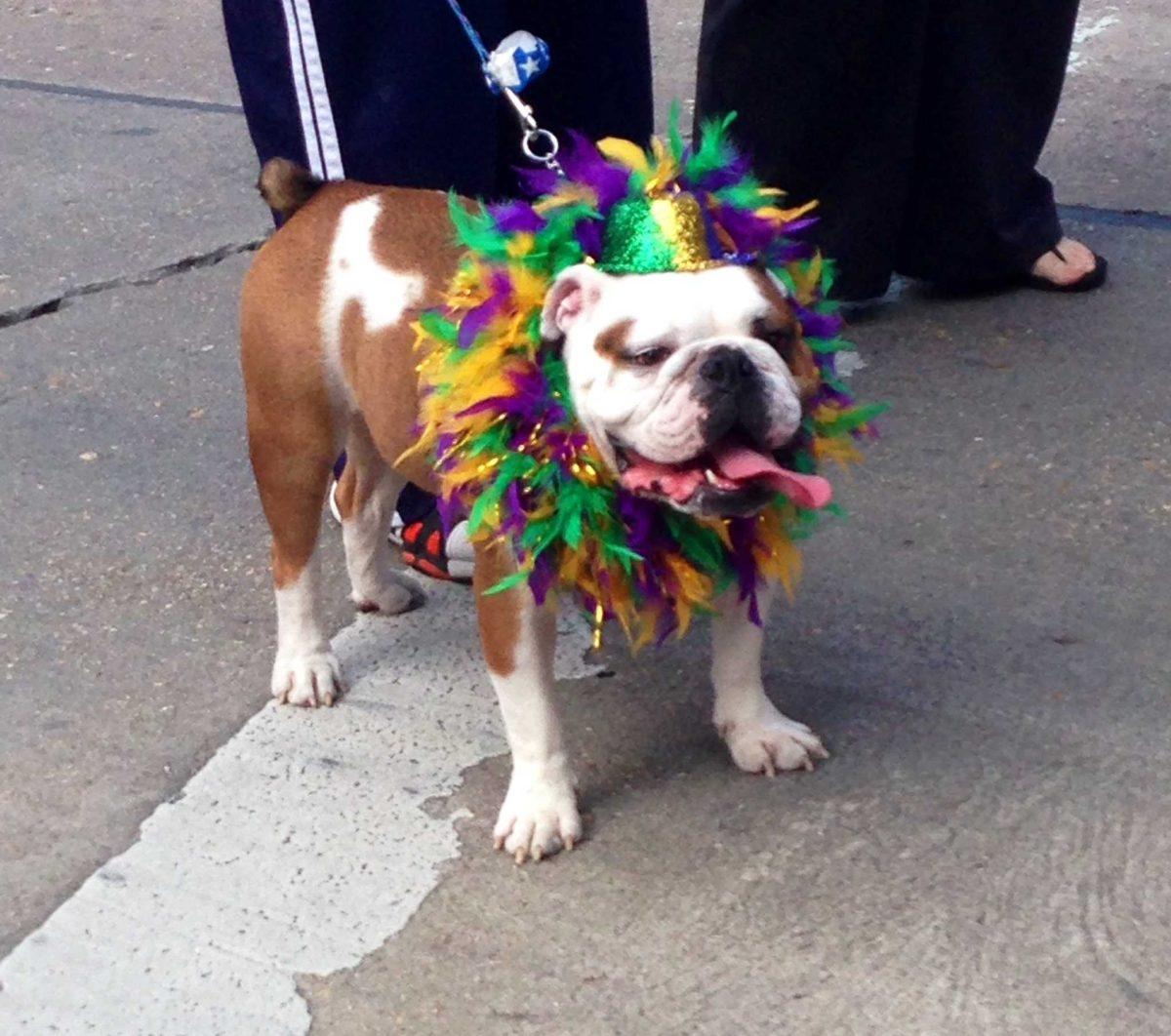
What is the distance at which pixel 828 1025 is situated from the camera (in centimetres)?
254

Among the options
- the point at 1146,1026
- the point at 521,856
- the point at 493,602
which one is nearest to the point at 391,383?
the point at 493,602

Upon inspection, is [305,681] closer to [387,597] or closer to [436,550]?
[387,597]

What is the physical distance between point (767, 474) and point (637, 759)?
2.64 ft

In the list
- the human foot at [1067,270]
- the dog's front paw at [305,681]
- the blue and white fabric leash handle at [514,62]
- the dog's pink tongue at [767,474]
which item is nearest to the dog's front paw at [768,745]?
the dog's pink tongue at [767,474]

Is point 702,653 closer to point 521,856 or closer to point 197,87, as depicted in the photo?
point 521,856

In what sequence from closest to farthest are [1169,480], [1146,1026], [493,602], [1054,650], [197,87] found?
[1146,1026]
[493,602]
[1054,650]
[1169,480]
[197,87]

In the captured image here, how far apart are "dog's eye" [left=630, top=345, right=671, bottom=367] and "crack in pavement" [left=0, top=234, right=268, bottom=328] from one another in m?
3.12

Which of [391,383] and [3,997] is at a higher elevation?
[391,383]

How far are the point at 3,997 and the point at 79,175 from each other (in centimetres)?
432

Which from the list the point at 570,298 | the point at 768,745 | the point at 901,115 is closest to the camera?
the point at 570,298

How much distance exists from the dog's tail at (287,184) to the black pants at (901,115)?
176cm

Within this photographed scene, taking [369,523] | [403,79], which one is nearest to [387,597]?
[369,523]

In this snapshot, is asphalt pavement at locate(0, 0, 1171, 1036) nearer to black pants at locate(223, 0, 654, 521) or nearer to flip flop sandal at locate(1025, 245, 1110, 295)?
flip flop sandal at locate(1025, 245, 1110, 295)

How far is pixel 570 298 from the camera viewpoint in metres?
2.68
